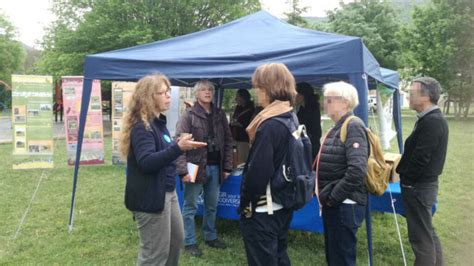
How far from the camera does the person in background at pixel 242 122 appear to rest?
5.62 metres

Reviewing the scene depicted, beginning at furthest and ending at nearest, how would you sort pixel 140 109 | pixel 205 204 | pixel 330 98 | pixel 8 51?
pixel 8 51
pixel 205 204
pixel 330 98
pixel 140 109

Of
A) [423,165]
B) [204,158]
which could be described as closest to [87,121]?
[204,158]

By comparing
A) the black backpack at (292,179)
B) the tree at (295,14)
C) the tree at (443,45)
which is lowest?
the black backpack at (292,179)

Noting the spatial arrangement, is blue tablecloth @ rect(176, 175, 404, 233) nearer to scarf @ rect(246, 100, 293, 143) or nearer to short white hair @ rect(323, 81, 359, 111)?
short white hair @ rect(323, 81, 359, 111)

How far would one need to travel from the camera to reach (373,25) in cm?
3036

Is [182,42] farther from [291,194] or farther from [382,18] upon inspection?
[382,18]

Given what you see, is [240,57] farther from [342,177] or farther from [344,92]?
[342,177]

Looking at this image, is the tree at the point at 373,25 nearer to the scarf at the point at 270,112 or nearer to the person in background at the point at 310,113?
the person in background at the point at 310,113

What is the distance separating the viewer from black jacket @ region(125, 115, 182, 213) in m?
2.25

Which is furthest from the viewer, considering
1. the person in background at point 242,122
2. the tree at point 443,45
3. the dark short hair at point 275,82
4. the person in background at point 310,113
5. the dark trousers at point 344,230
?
the tree at point 443,45

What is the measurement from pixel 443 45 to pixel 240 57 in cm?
2504

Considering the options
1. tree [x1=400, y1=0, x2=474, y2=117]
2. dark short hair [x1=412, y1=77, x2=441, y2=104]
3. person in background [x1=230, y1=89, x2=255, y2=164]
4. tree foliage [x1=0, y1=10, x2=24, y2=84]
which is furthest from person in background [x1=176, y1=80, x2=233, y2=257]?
tree foliage [x1=0, y1=10, x2=24, y2=84]

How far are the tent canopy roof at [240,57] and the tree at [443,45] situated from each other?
64.1 feet

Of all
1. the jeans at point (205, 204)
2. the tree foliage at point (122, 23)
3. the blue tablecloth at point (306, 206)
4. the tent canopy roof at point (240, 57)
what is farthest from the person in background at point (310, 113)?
the tree foliage at point (122, 23)
